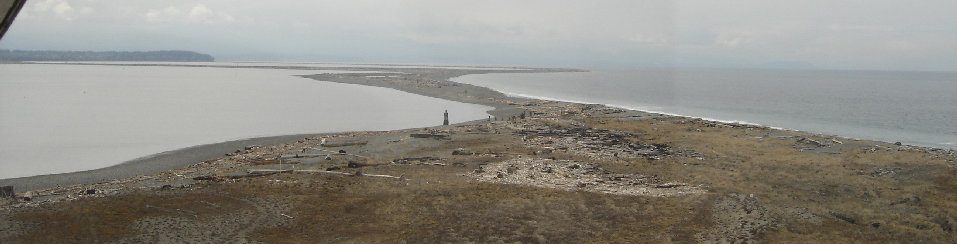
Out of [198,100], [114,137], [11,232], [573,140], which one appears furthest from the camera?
[198,100]

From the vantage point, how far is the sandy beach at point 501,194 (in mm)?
12375

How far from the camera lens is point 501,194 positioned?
1579 centimetres

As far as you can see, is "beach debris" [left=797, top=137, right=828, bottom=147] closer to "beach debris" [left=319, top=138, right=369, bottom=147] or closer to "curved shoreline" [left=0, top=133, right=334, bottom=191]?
"beach debris" [left=319, top=138, right=369, bottom=147]

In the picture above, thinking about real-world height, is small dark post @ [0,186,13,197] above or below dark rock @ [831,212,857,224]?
below

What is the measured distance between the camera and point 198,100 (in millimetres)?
56406

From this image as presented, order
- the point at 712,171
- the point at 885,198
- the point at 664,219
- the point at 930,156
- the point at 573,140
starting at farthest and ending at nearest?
the point at 573,140
the point at 930,156
the point at 712,171
the point at 885,198
the point at 664,219

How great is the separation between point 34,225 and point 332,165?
29.4 feet

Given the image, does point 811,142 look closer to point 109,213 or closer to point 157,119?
point 109,213

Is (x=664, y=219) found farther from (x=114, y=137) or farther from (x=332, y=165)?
(x=114, y=137)

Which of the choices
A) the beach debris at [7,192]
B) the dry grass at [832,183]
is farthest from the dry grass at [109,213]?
the dry grass at [832,183]

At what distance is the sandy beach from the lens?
1238 cm

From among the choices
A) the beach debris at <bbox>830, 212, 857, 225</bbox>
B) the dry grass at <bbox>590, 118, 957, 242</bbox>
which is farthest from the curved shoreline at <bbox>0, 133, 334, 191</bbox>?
the beach debris at <bbox>830, 212, 857, 225</bbox>

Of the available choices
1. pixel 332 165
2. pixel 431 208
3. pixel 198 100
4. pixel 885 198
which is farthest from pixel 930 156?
pixel 198 100

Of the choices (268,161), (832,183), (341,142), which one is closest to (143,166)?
(268,161)
